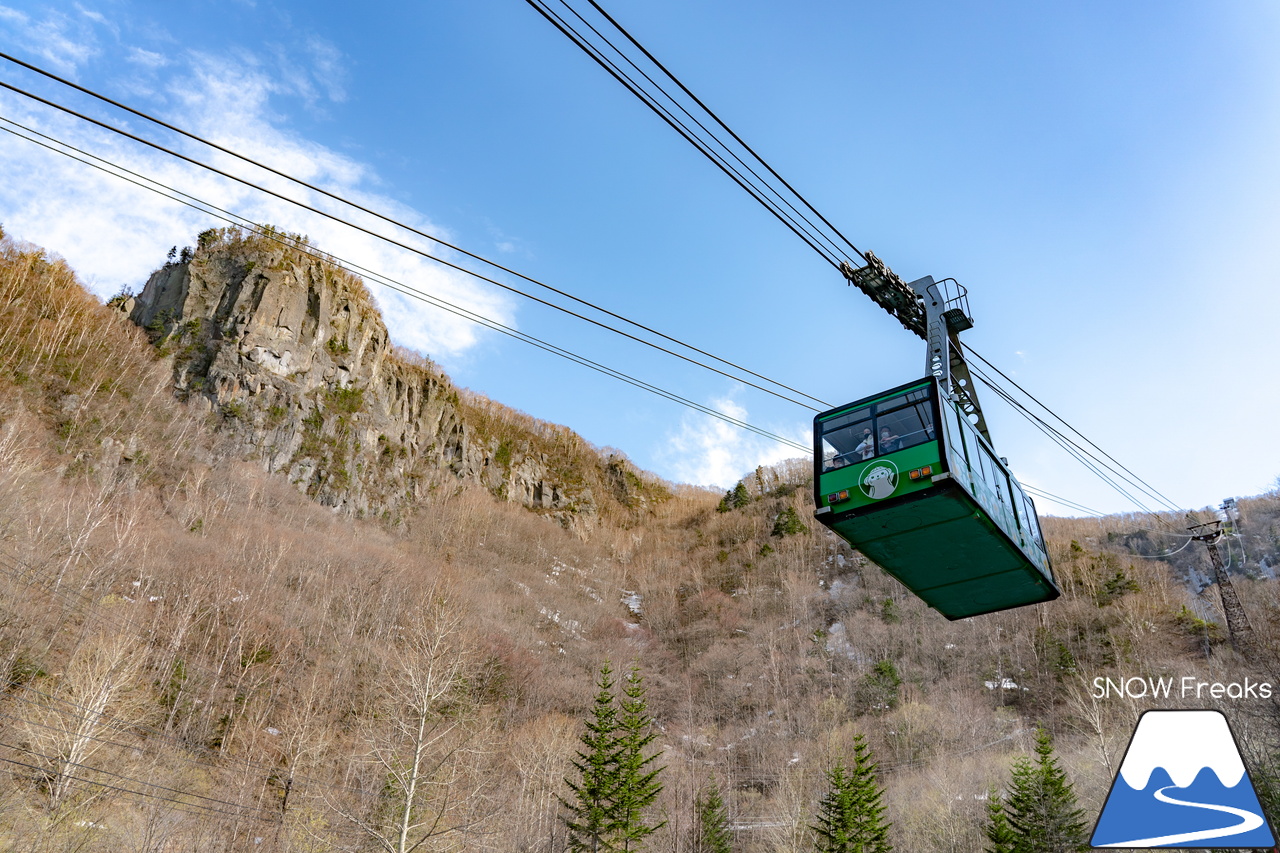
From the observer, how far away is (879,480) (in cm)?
1041

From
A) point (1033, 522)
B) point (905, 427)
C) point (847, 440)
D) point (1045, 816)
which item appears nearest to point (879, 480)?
point (905, 427)

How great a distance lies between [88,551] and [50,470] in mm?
17358

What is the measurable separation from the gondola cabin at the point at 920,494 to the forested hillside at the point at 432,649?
16.3 meters

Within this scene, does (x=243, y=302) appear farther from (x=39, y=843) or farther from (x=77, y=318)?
(x=39, y=843)

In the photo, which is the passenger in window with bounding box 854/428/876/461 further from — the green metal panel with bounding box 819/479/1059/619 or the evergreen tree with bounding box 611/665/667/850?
the evergreen tree with bounding box 611/665/667/850

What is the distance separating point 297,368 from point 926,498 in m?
85.2

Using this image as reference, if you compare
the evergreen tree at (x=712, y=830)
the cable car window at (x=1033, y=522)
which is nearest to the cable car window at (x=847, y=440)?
the cable car window at (x=1033, y=522)

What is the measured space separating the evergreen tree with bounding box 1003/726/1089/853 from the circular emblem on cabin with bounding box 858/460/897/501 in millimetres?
33027

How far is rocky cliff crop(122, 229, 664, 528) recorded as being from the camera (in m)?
78.7

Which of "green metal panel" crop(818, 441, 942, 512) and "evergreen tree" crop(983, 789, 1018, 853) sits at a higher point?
"green metal panel" crop(818, 441, 942, 512)

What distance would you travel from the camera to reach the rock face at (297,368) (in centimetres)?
7862

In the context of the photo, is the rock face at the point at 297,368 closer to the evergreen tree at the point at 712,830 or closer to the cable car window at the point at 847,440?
the evergreen tree at the point at 712,830

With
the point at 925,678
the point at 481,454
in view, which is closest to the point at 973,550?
the point at 925,678

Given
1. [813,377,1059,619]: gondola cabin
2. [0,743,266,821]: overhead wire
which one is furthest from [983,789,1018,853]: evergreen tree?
[0,743,266,821]: overhead wire
